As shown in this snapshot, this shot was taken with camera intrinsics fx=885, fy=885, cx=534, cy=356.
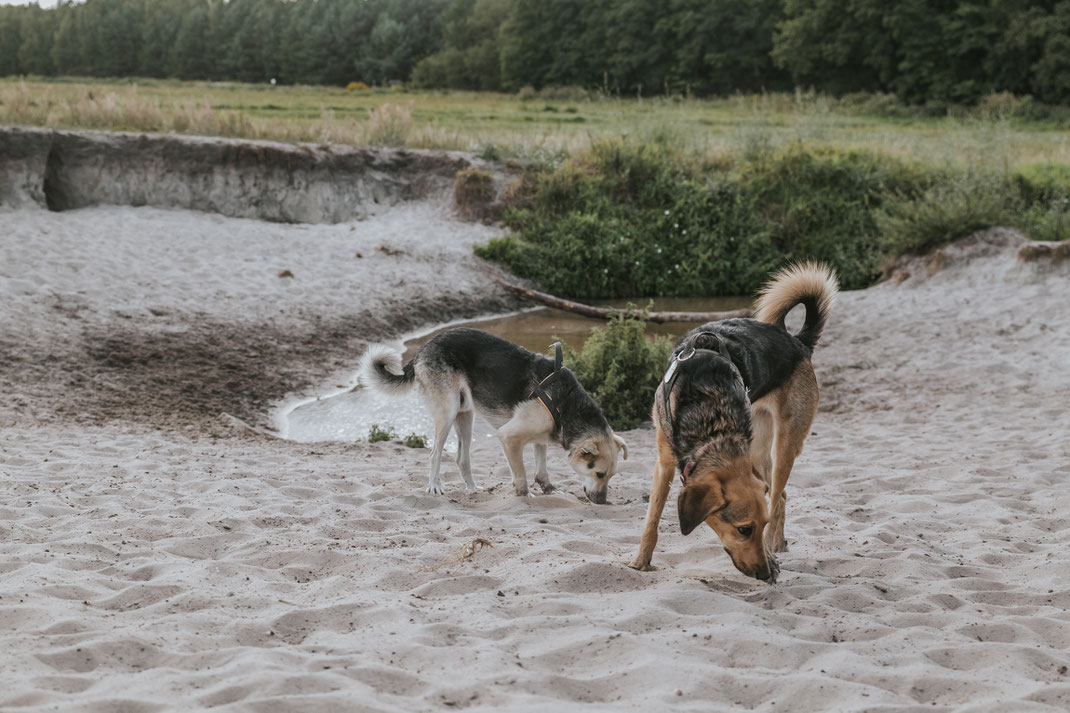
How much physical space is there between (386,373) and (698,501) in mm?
3631

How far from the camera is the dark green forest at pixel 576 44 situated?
50062mm

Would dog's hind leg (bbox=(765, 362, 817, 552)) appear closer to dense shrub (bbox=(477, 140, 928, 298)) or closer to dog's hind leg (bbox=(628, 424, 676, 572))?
dog's hind leg (bbox=(628, 424, 676, 572))

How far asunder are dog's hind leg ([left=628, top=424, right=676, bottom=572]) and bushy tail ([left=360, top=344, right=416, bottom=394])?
2.92m

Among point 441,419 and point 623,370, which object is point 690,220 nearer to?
point 623,370

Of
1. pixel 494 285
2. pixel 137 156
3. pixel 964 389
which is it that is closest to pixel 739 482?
pixel 964 389

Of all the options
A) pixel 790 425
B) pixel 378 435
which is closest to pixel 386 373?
pixel 378 435

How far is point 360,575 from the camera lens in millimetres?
4887

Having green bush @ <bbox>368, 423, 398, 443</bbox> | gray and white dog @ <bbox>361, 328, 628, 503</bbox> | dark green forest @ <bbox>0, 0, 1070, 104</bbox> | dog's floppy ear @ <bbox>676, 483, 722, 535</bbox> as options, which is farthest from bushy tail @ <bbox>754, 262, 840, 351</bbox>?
dark green forest @ <bbox>0, 0, 1070, 104</bbox>

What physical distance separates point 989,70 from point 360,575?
55.0 meters

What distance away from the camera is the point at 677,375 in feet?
15.8

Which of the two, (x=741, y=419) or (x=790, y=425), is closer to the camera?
(x=741, y=419)

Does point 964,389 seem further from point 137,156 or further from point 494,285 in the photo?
point 137,156

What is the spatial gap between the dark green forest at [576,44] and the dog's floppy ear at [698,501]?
33922 mm

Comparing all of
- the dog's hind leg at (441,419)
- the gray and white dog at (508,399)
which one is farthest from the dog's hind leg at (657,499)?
the dog's hind leg at (441,419)
